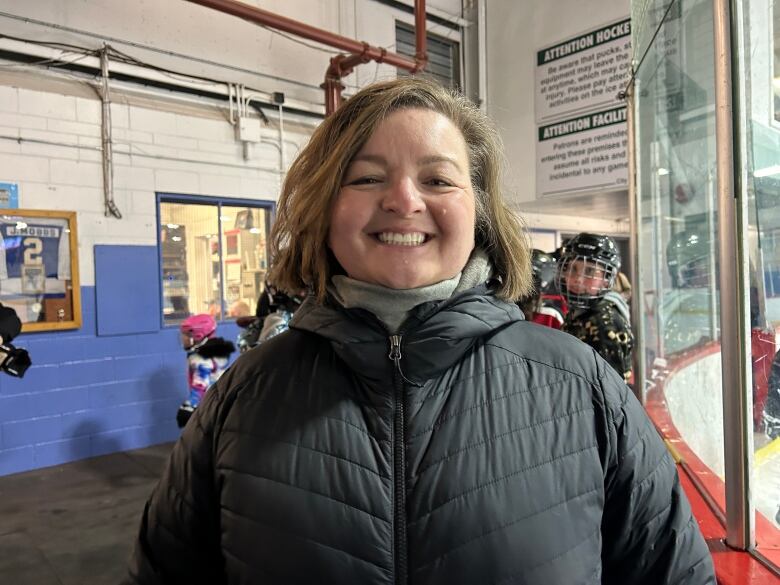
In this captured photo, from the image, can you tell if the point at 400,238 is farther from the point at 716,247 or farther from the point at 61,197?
the point at 61,197

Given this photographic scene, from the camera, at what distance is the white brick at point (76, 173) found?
463 centimetres

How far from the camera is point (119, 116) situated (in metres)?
4.93

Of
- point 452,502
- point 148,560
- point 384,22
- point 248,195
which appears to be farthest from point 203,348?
point 384,22

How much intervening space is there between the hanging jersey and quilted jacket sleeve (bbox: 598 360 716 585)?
4931mm

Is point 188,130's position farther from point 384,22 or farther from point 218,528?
point 218,528

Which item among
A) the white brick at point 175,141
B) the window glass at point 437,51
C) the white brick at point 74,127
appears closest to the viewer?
the white brick at point 74,127

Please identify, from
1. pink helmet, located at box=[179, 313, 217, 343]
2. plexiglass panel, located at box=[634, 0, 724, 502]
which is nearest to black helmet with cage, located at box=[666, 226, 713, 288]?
plexiglass panel, located at box=[634, 0, 724, 502]

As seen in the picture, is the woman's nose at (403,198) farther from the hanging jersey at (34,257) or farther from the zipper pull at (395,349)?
the hanging jersey at (34,257)

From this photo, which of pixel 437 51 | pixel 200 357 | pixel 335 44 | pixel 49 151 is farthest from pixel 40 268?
pixel 437 51

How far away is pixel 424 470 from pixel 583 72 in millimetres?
6495

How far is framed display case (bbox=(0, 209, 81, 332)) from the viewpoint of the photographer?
14.6 ft

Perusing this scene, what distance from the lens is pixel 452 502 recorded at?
2.50ft

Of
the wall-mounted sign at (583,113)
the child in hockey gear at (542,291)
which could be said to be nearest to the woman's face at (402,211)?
the child in hockey gear at (542,291)

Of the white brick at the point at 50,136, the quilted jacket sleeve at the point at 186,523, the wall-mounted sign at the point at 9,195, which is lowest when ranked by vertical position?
the quilted jacket sleeve at the point at 186,523
